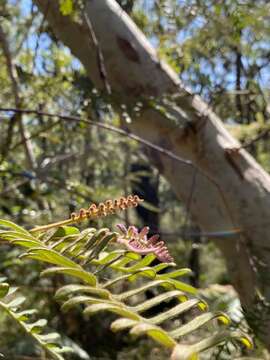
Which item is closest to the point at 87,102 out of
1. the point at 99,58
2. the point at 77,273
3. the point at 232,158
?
the point at 99,58

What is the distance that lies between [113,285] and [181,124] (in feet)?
3.47

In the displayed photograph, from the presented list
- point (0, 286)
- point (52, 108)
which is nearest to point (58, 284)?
point (52, 108)

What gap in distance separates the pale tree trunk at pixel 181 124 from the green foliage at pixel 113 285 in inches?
35.3

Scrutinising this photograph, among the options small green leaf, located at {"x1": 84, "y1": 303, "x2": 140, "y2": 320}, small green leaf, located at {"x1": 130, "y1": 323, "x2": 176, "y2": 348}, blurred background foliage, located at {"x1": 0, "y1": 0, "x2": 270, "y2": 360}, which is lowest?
small green leaf, located at {"x1": 130, "y1": 323, "x2": 176, "y2": 348}

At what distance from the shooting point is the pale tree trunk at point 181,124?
1.49m

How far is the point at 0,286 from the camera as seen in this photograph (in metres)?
0.60

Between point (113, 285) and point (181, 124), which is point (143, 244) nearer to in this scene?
point (113, 285)

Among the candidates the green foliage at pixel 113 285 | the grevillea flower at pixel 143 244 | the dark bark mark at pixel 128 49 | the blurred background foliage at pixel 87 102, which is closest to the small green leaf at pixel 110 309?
the green foliage at pixel 113 285

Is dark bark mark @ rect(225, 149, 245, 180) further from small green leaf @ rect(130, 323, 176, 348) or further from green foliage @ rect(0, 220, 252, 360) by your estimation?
small green leaf @ rect(130, 323, 176, 348)

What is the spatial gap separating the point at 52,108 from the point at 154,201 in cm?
194

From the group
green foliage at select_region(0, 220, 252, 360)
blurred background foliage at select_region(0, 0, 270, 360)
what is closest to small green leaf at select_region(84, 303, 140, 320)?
green foliage at select_region(0, 220, 252, 360)

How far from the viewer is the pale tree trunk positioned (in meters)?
1.49

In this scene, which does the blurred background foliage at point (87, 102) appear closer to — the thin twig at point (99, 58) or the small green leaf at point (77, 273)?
the thin twig at point (99, 58)

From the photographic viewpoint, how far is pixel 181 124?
1552mm
